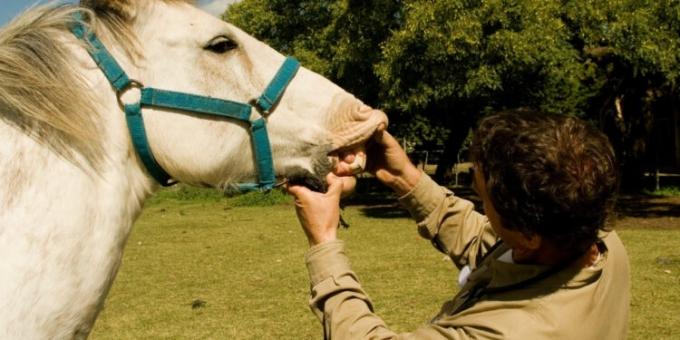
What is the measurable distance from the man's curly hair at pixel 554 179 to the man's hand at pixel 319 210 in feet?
1.73

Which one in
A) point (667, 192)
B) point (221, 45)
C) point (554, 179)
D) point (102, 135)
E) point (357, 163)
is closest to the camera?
point (554, 179)

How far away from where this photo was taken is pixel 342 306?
5.67 ft

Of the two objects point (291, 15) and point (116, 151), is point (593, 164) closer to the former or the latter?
point (116, 151)

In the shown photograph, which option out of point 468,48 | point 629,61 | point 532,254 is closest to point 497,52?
point 468,48

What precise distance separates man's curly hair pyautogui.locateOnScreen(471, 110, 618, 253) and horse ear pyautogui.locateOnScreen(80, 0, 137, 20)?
1.17m

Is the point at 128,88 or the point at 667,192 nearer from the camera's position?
the point at 128,88

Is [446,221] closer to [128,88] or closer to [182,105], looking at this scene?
[182,105]

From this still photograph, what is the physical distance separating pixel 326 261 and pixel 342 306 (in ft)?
0.48

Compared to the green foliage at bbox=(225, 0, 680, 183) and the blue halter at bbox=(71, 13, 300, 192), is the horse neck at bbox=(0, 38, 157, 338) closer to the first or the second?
the blue halter at bbox=(71, 13, 300, 192)

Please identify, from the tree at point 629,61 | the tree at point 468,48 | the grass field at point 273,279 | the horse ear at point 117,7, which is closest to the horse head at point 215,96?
the horse ear at point 117,7

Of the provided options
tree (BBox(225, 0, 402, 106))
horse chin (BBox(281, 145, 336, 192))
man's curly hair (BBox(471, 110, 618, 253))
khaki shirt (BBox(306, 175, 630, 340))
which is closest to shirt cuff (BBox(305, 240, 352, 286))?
khaki shirt (BBox(306, 175, 630, 340))

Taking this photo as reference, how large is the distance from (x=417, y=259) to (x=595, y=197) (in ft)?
23.6

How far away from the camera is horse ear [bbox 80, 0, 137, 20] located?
1.85m

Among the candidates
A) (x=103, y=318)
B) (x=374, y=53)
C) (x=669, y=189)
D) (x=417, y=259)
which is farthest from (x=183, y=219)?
(x=669, y=189)
